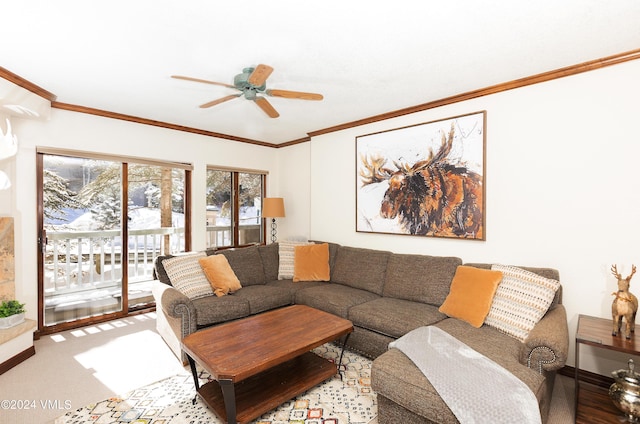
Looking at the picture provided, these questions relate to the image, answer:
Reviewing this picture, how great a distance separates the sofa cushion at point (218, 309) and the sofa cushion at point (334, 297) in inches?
25.4

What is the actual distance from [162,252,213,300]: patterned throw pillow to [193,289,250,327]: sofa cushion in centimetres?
10

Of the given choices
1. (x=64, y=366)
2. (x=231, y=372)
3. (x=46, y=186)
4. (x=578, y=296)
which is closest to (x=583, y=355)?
(x=578, y=296)

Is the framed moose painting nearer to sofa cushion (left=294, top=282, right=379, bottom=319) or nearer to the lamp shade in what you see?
sofa cushion (left=294, top=282, right=379, bottom=319)

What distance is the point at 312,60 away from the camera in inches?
94.3

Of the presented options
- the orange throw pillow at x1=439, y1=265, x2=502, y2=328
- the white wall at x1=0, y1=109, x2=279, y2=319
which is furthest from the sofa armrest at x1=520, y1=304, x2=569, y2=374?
the white wall at x1=0, y1=109, x2=279, y2=319

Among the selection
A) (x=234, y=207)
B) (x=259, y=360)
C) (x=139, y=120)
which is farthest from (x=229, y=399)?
(x=234, y=207)

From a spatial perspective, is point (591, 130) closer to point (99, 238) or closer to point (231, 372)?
point (231, 372)

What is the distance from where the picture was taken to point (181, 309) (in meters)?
2.65

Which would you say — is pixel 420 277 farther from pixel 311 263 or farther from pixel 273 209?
pixel 273 209

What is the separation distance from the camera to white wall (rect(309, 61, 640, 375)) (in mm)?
2344

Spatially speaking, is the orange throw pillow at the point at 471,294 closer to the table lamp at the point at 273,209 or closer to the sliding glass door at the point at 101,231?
the table lamp at the point at 273,209

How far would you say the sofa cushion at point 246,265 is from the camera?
3721mm

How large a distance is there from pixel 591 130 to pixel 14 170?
17.2 feet

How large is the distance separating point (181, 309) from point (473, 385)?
224 centimetres
